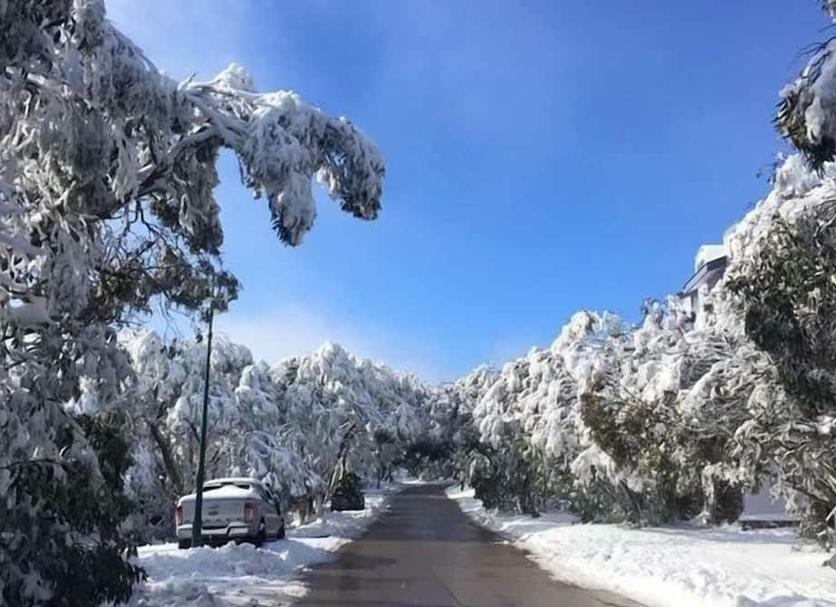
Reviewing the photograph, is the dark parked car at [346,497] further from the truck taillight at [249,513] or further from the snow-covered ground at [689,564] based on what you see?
the truck taillight at [249,513]

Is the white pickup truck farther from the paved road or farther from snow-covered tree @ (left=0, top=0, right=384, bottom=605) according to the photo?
snow-covered tree @ (left=0, top=0, right=384, bottom=605)

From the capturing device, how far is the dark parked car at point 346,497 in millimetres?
52312

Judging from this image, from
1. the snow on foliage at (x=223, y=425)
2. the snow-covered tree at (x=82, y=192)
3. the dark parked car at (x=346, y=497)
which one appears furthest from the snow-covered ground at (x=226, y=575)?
the dark parked car at (x=346, y=497)

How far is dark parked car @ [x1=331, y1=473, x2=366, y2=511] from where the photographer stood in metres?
52.3

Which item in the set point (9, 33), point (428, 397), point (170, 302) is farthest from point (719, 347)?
point (428, 397)

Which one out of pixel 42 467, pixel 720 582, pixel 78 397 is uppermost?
pixel 78 397

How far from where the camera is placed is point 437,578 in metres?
17.5

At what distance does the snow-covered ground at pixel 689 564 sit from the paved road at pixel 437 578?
82cm

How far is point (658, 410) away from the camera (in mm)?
23688

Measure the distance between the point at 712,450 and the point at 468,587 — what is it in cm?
797

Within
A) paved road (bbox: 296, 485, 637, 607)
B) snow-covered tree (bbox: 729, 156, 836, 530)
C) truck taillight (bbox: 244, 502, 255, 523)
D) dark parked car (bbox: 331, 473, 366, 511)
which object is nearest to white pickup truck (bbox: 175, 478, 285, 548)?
truck taillight (bbox: 244, 502, 255, 523)

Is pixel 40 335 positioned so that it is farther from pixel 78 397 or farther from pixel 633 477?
pixel 633 477

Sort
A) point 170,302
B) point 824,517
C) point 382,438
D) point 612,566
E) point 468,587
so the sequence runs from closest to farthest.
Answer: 1. point 170,302
2. point 468,587
3. point 612,566
4. point 824,517
5. point 382,438

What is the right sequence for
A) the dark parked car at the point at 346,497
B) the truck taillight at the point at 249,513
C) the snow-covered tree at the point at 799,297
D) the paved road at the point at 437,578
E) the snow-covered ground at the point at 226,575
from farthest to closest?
the dark parked car at the point at 346,497, the truck taillight at the point at 249,513, the paved road at the point at 437,578, the snow-covered ground at the point at 226,575, the snow-covered tree at the point at 799,297
